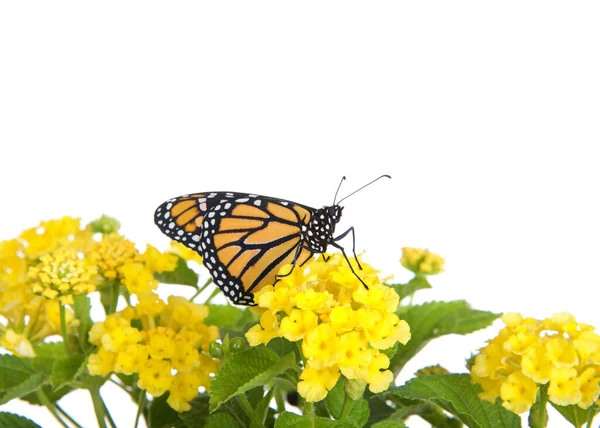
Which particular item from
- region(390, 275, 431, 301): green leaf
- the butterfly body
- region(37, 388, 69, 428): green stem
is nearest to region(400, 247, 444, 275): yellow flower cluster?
region(390, 275, 431, 301): green leaf

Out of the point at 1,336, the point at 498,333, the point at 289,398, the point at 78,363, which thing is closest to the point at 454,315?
the point at 498,333

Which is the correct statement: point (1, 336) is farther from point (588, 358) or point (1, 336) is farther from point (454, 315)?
point (588, 358)

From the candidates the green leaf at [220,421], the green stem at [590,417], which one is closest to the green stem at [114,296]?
the green leaf at [220,421]

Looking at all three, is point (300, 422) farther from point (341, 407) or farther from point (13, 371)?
point (13, 371)

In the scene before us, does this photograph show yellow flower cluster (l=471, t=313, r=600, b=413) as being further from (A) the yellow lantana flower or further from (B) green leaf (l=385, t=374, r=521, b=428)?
(A) the yellow lantana flower

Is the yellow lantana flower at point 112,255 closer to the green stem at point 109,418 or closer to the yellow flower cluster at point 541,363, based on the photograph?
the green stem at point 109,418

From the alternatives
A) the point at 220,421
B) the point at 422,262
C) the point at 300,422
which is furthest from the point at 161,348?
the point at 422,262

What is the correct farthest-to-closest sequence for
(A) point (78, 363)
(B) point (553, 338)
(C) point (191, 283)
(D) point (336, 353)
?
1. (C) point (191, 283)
2. (A) point (78, 363)
3. (B) point (553, 338)
4. (D) point (336, 353)
